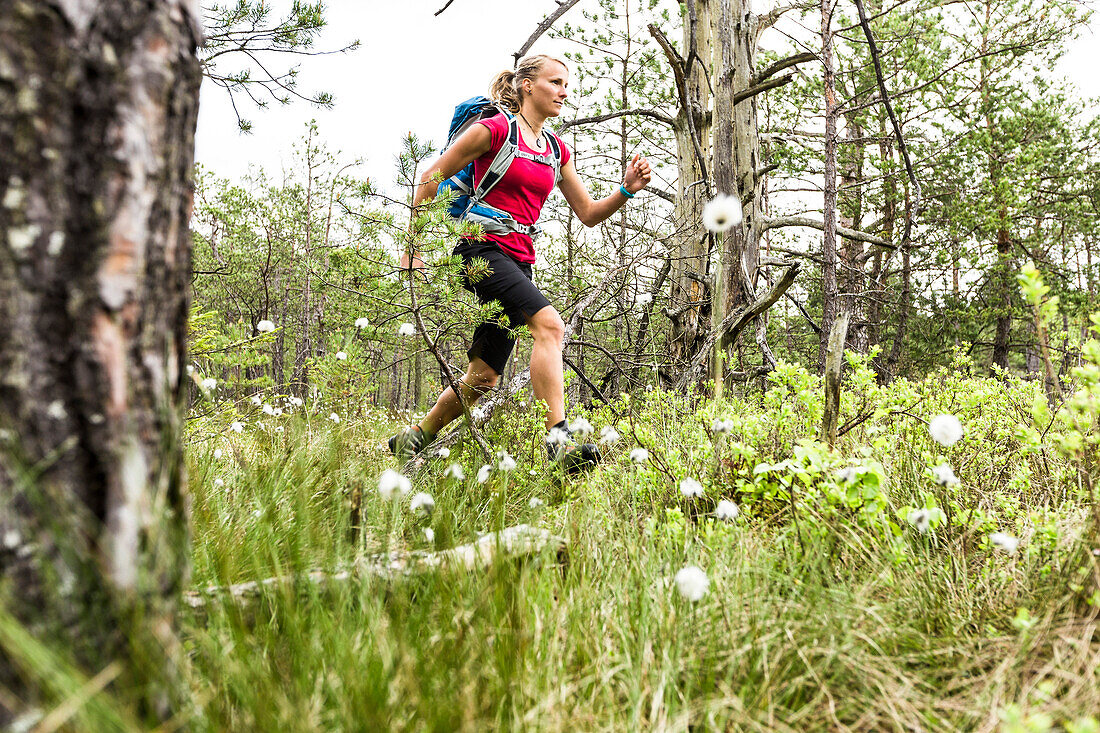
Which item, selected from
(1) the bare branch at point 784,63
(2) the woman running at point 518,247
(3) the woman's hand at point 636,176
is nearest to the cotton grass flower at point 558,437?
(2) the woman running at point 518,247

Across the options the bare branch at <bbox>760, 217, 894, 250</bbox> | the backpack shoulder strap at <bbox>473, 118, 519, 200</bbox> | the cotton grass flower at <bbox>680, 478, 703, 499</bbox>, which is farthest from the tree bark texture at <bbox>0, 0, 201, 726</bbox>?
the bare branch at <bbox>760, 217, 894, 250</bbox>

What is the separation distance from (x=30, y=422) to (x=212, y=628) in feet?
2.18

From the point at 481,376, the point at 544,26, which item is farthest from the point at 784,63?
the point at 481,376

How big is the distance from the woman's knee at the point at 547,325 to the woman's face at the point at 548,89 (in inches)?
44.4

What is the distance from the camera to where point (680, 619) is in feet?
4.48

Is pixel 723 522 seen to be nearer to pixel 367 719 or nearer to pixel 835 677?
pixel 835 677

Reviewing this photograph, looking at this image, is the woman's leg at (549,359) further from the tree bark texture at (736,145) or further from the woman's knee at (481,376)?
the tree bark texture at (736,145)

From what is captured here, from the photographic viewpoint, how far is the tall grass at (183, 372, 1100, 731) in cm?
104

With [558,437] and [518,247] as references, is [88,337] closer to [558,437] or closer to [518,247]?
[558,437]

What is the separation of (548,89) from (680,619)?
9.16 feet

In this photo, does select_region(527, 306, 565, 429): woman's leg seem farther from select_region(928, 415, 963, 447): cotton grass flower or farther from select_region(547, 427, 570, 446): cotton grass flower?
select_region(928, 415, 963, 447): cotton grass flower

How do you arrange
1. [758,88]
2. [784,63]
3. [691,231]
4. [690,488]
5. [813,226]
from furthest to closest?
[813,226] → [691,231] → [784,63] → [758,88] → [690,488]

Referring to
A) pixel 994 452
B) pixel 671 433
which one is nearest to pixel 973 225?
pixel 994 452

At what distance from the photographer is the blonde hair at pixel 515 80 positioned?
10.6 ft
